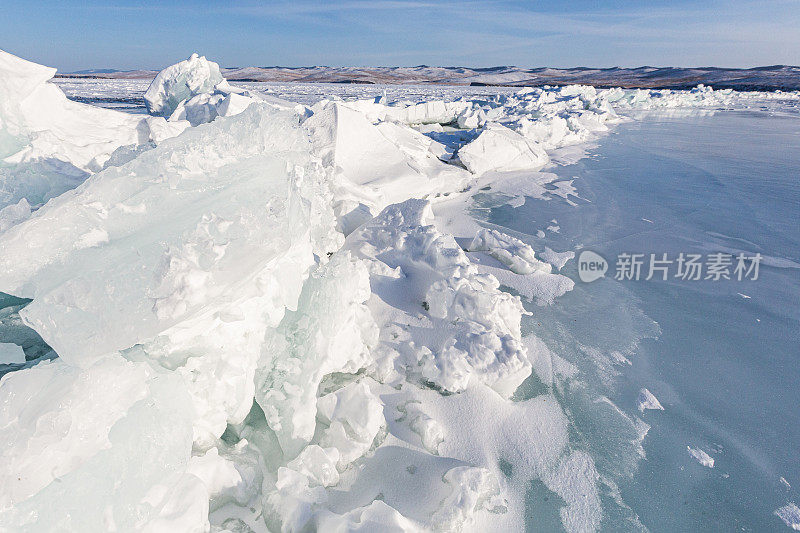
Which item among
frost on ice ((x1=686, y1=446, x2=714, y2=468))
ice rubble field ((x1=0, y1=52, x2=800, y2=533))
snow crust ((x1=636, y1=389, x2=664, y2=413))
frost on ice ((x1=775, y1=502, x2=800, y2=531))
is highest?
ice rubble field ((x1=0, y1=52, x2=800, y2=533))

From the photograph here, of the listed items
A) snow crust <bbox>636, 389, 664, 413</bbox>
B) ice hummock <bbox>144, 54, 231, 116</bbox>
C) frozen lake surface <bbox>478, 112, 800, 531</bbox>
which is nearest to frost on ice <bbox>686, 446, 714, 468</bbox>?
frozen lake surface <bbox>478, 112, 800, 531</bbox>

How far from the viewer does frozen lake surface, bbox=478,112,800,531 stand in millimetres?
2047

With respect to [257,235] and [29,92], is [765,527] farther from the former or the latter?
[29,92]

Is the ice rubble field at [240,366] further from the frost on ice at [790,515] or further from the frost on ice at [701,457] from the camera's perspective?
the frost on ice at [701,457]

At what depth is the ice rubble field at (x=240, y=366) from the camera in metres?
1.35

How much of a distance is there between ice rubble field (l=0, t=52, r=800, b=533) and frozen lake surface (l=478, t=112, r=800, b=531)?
6.1 inches

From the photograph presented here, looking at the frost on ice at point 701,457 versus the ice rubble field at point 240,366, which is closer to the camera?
the ice rubble field at point 240,366

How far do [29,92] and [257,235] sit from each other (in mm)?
3416

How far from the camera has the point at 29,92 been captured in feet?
11.6

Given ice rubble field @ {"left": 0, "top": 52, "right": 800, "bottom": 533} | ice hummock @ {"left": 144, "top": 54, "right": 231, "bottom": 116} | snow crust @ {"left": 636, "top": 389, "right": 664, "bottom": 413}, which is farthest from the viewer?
ice hummock @ {"left": 144, "top": 54, "right": 231, "bottom": 116}

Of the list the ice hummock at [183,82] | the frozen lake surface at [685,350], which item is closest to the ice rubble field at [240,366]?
the frozen lake surface at [685,350]

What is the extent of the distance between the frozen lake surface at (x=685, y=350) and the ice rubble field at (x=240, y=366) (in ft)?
0.51

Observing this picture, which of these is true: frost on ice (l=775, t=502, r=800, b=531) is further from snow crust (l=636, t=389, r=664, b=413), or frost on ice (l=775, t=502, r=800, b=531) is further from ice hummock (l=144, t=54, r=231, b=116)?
ice hummock (l=144, t=54, r=231, b=116)

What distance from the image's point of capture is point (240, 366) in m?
1.92
